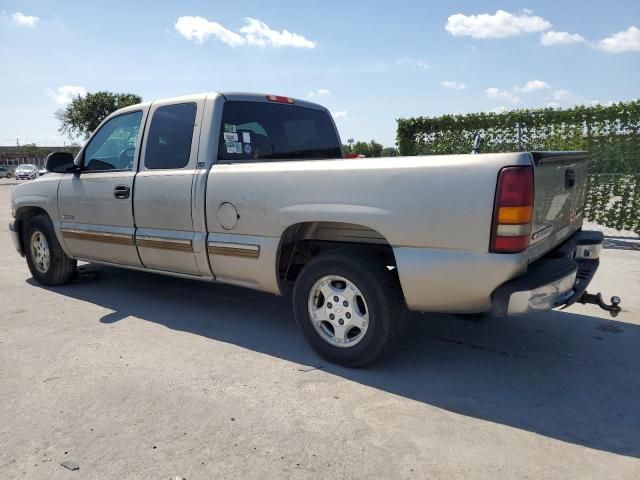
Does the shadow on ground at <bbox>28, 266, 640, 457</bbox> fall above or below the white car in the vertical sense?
below

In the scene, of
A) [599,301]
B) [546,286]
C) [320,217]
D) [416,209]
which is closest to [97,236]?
[320,217]

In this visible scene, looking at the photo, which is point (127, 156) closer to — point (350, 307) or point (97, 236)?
point (97, 236)

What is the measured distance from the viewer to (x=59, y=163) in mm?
5223

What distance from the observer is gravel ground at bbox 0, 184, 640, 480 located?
8.20 feet

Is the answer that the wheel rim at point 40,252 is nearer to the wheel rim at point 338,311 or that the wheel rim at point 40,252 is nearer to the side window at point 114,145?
the side window at point 114,145

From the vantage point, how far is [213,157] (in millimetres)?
4129

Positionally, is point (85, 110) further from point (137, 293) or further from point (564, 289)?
point (564, 289)

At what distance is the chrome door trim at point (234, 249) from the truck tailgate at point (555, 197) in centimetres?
192

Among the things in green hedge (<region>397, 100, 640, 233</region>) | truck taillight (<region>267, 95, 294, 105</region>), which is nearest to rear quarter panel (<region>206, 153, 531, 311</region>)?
truck taillight (<region>267, 95, 294, 105</region>)

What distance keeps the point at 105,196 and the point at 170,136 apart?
38.2 inches

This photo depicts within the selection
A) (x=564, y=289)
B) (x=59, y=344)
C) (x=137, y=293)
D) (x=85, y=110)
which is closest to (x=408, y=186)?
(x=564, y=289)

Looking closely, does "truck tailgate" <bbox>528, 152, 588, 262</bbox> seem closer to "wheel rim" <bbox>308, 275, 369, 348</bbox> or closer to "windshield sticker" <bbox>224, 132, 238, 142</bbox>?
"wheel rim" <bbox>308, 275, 369, 348</bbox>

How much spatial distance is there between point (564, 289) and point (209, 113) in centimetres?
298

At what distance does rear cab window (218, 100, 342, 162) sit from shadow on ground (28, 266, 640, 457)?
1508mm
